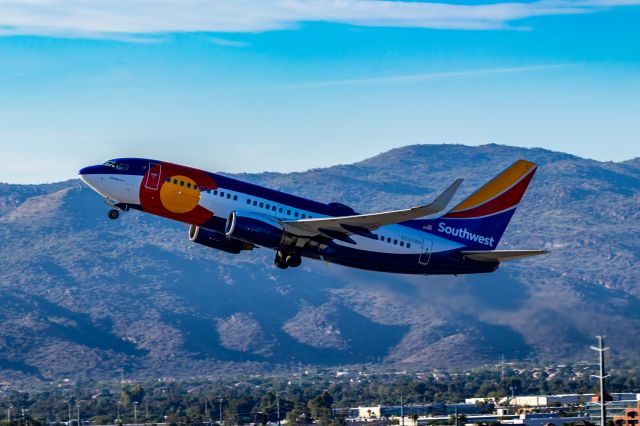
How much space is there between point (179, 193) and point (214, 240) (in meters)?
6.03

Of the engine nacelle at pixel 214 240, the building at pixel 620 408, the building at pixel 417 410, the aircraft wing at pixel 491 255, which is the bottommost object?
the building at pixel 417 410

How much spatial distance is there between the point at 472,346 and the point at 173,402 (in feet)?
147

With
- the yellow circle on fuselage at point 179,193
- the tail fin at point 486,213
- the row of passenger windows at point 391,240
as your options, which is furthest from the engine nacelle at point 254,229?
the tail fin at point 486,213

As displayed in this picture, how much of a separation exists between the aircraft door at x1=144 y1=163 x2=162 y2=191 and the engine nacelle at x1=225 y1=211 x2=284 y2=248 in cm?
538

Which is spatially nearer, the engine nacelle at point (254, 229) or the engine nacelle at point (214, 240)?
the engine nacelle at point (254, 229)

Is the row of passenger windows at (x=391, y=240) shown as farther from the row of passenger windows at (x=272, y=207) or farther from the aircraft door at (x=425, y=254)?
the row of passenger windows at (x=272, y=207)

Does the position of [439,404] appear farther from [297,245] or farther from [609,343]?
[297,245]

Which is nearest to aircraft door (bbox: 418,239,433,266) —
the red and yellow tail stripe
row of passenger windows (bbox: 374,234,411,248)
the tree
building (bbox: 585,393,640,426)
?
row of passenger windows (bbox: 374,234,411,248)

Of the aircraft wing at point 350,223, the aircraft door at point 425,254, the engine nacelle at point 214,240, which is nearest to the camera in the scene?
the aircraft wing at point 350,223

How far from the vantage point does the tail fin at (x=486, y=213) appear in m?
95.2

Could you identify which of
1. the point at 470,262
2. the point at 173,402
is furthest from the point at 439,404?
the point at 470,262

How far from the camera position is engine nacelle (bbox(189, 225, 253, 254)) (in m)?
A: 90.2

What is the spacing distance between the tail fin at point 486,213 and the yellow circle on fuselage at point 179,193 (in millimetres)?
17847

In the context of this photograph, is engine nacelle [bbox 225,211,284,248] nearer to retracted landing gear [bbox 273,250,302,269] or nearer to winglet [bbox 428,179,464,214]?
retracted landing gear [bbox 273,250,302,269]
